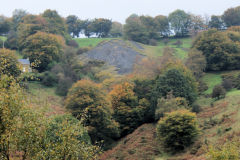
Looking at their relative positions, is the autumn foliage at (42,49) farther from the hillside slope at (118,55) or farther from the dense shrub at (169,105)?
the dense shrub at (169,105)

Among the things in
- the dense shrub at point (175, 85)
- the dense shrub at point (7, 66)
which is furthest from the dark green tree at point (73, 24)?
the dense shrub at point (175, 85)

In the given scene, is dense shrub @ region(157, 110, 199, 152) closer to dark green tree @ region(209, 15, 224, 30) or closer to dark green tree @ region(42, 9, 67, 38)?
dark green tree @ region(42, 9, 67, 38)

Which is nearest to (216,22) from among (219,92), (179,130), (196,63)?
(196,63)

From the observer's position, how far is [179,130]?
3170 centimetres

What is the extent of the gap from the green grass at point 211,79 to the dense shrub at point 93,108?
25.4 metres

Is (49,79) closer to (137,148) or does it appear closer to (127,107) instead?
(127,107)

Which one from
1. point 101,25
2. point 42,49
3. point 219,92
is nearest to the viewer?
point 219,92

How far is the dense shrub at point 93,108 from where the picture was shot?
124 ft

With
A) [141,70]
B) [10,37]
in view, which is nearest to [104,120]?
[141,70]

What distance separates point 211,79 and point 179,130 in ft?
108

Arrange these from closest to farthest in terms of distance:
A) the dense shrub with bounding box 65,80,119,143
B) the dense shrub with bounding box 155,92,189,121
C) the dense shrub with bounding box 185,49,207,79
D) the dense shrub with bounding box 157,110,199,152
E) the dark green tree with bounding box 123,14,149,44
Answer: the dense shrub with bounding box 157,110,199,152, the dense shrub with bounding box 65,80,119,143, the dense shrub with bounding box 155,92,189,121, the dense shrub with bounding box 185,49,207,79, the dark green tree with bounding box 123,14,149,44

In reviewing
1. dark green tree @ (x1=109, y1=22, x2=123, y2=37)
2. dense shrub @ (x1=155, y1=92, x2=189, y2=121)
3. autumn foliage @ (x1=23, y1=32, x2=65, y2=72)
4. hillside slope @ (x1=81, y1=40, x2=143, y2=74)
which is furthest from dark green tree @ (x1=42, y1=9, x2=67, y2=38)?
dense shrub @ (x1=155, y1=92, x2=189, y2=121)

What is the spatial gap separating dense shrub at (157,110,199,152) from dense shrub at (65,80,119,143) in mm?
8897

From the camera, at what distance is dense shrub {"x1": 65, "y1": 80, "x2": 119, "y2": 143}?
37.9 m
